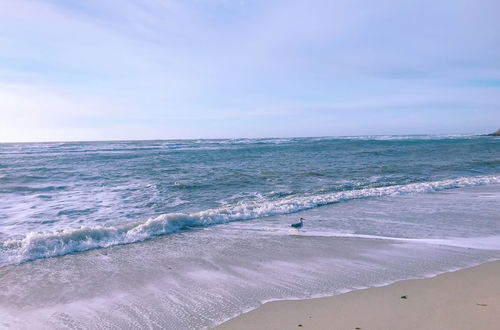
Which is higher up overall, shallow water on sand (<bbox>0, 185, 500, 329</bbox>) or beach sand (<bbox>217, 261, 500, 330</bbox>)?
beach sand (<bbox>217, 261, 500, 330</bbox>)

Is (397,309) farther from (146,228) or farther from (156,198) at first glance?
(156,198)

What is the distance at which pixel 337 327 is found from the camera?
3859 mm

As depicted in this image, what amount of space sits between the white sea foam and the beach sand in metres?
4.33

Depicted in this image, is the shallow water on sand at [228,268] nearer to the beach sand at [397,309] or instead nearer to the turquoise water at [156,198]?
the beach sand at [397,309]

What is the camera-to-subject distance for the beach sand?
388 cm

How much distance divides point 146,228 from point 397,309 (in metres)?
5.68

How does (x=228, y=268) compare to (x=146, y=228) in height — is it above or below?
below

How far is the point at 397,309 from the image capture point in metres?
4.21

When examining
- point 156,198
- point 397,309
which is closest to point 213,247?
point 397,309

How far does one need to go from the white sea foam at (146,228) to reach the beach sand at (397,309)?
4333mm

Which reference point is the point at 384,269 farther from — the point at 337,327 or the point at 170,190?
the point at 170,190

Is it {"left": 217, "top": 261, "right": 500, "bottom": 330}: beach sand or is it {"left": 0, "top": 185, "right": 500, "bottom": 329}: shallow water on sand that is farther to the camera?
{"left": 0, "top": 185, "right": 500, "bottom": 329}: shallow water on sand

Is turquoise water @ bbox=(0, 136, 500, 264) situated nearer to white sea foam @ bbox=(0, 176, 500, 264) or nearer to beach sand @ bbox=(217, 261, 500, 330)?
white sea foam @ bbox=(0, 176, 500, 264)

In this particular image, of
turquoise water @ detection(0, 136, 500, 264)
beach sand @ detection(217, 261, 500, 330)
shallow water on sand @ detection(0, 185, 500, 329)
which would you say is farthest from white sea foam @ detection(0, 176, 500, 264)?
beach sand @ detection(217, 261, 500, 330)
